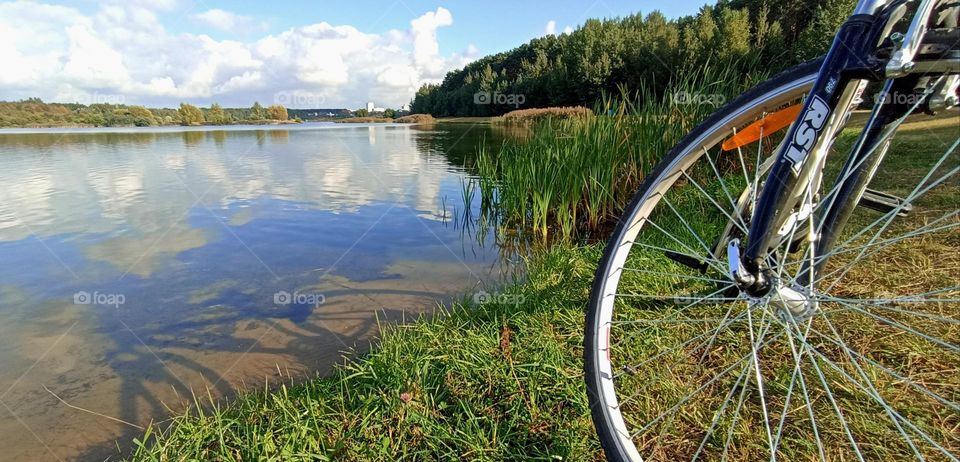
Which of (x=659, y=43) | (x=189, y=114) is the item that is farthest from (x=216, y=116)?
(x=659, y=43)

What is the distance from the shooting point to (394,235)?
17.3 ft

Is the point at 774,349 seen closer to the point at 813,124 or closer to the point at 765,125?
the point at 765,125

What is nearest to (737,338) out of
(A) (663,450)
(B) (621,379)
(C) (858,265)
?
(B) (621,379)

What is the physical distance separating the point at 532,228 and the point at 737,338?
3492mm

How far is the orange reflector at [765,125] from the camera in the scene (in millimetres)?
1182

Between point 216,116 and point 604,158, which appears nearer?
point 604,158

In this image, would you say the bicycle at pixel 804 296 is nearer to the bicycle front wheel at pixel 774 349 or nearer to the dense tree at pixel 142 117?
the bicycle front wheel at pixel 774 349

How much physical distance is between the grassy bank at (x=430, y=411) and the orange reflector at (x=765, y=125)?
106 centimetres

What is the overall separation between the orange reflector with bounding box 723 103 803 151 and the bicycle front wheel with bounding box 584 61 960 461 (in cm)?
2

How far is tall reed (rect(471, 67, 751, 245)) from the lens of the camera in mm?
4812

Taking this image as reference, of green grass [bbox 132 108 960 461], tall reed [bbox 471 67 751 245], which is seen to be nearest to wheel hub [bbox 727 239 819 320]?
green grass [bbox 132 108 960 461]

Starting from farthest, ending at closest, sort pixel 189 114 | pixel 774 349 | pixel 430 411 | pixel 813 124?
1. pixel 189 114
2. pixel 774 349
3. pixel 430 411
4. pixel 813 124

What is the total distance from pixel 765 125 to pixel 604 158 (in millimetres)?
3743

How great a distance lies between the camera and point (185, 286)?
12.2ft
